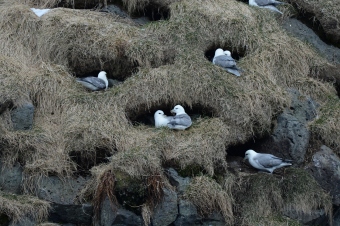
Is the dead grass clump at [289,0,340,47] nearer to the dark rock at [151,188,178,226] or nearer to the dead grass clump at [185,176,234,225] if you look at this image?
the dead grass clump at [185,176,234,225]

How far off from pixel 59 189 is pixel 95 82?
1.89 metres

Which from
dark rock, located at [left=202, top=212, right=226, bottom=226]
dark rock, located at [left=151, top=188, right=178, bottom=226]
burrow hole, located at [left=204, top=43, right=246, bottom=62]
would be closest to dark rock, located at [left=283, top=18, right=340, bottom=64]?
burrow hole, located at [left=204, top=43, right=246, bottom=62]

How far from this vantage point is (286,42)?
36.5 feet

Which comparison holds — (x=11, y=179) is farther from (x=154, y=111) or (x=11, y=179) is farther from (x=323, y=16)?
(x=323, y=16)

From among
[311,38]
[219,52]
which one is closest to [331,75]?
[311,38]

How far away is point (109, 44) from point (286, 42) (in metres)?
2.68

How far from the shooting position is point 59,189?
855 cm

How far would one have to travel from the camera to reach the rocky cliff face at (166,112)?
Result: 8406 millimetres

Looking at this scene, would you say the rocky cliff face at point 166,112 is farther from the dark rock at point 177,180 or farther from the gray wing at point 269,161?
the gray wing at point 269,161

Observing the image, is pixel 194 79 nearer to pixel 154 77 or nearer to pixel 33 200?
pixel 154 77

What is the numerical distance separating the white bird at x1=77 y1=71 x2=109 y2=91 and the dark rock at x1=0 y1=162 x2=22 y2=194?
5.59ft

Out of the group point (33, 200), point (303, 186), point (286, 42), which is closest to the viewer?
point (33, 200)

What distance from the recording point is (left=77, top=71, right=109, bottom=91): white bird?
32.5 feet

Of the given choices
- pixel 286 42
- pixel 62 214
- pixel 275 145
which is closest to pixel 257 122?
pixel 275 145
